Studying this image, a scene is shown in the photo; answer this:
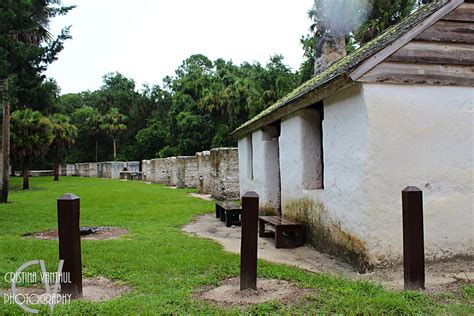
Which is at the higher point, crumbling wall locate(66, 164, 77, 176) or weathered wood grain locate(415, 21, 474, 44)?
weathered wood grain locate(415, 21, 474, 44)

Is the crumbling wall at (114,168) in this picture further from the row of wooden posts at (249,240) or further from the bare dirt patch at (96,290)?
the row of wooden posts at (249,240)

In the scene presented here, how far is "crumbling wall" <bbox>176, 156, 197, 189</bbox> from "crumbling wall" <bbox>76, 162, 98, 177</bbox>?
21439 mm

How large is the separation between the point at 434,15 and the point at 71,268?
6257 mm

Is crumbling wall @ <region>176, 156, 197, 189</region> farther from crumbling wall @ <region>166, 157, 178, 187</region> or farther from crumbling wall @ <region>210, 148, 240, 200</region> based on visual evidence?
crumbling wall @ <region>210, 148, 240, 200</region>

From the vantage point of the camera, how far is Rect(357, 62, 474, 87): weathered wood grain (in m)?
6.43

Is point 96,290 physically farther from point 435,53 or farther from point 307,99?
point 435,53

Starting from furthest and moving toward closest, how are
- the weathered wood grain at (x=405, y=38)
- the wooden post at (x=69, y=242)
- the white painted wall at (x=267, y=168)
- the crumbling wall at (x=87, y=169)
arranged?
the crumbling wall at (x=87, y=169) < the white painted wall at (x=267, y=168) < the weathered wood grain at (x=405, y=38) < the wooden post at (x=69, y=242)

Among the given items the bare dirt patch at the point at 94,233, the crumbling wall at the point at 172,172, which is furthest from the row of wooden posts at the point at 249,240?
the crumbling wall at the point at 172,172

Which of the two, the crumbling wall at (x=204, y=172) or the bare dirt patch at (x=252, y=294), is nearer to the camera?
the bare dirt patch at (x=252, y=294)

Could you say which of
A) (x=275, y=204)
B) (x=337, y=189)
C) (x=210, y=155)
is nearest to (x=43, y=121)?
(x=210, y=155)

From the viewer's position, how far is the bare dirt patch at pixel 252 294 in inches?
187

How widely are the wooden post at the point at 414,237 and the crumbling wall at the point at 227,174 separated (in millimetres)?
13631

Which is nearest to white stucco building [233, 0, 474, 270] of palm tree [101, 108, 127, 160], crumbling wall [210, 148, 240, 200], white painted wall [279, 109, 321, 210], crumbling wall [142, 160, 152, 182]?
white painted wall [279, 109, 321, 210]

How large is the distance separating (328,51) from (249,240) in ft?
36.8
